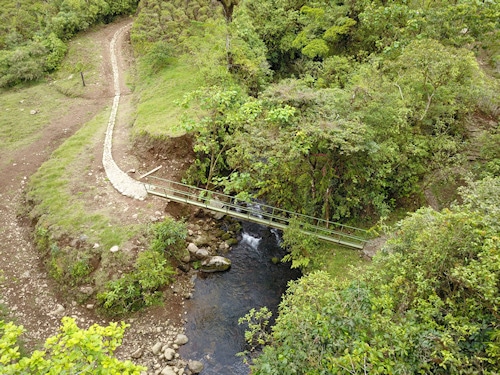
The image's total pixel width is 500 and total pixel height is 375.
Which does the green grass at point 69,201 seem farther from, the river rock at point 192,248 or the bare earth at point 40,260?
the river rock at point 192,248

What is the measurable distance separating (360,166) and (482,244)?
7.94 meters

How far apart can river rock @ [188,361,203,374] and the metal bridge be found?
7.54 metres

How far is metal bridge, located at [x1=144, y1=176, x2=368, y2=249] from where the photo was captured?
53.5 feet

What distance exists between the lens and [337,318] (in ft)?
25.7

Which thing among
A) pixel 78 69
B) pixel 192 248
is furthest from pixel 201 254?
pixel 78 69

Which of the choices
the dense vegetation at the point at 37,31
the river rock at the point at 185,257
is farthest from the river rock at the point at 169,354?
the dense vegetation at the point at 37,31

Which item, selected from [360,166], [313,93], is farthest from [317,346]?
[313,93]

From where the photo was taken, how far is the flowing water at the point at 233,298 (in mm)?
13492

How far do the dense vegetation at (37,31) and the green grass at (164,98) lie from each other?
10293 mm

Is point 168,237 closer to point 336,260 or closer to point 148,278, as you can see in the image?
point 148,278

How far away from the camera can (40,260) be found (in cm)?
1664

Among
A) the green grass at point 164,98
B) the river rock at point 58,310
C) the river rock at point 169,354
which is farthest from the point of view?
the green grass at point 164,98

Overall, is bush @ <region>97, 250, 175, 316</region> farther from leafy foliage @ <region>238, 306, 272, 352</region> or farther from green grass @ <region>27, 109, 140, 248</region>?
leafy foliage @ <region>238, 306, 272, 352</region>

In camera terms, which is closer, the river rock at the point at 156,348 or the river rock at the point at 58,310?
the river rock at the point at 156,348
